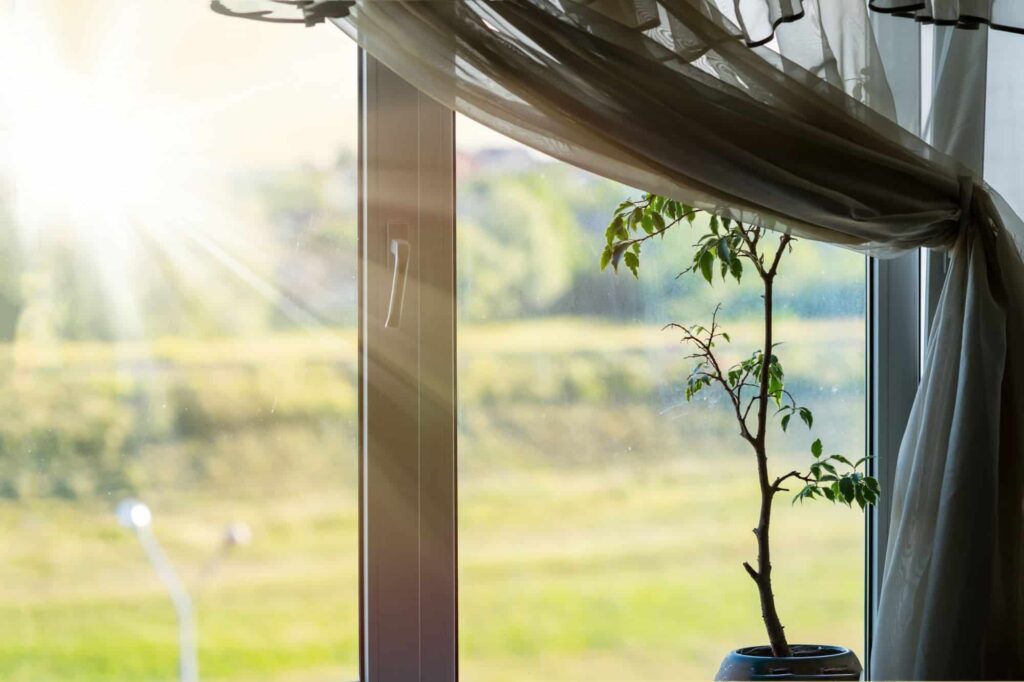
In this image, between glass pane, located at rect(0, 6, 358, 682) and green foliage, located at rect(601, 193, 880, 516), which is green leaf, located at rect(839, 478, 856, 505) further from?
glass pane, located at rect(0, 6, 358, 682)

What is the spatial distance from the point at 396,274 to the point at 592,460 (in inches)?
18.6

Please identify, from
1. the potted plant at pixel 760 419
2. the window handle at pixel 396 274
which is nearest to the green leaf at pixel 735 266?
the potted plant at pixel 760 419

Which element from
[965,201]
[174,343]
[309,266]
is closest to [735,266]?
[965,201]

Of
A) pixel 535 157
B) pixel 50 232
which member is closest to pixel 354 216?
pixel 535 157

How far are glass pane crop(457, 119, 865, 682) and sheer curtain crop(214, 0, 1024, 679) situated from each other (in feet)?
0.79

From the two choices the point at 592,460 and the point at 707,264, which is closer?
the point at 707,264

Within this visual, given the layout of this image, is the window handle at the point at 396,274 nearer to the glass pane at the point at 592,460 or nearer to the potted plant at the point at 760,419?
the glass pane at the point at 592,460

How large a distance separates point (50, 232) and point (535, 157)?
0.78 metres

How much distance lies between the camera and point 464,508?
5.47 feet

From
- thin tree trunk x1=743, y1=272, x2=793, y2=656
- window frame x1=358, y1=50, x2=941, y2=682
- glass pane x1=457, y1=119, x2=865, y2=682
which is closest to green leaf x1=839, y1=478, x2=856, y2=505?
thin tree trunk x1=743, y1=272, x2=793, y2=656

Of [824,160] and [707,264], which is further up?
[824,160]

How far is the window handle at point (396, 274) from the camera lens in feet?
5.14

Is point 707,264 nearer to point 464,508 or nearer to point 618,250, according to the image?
point 618,250

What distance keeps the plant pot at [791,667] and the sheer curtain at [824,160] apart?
5cm
